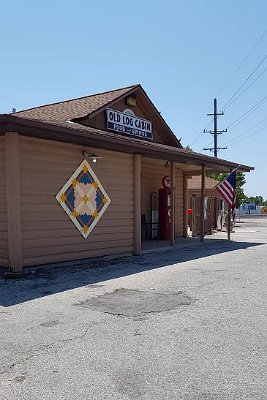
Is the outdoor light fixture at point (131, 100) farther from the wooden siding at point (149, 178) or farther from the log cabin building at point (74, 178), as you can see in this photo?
the wooden siding at point (149, 178)

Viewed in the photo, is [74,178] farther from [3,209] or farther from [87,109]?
[87,109]

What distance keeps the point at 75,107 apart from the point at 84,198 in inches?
177

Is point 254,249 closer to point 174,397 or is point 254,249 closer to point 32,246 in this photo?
point 32,246

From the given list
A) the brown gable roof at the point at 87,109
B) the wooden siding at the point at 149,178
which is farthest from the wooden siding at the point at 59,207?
the wooden siding at the point at 149,178

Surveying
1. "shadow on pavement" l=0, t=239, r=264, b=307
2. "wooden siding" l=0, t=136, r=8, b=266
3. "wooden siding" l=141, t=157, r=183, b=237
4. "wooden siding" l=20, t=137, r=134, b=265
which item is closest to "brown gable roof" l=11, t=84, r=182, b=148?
"wooden siding" l=141, t=157, r=183, b=237

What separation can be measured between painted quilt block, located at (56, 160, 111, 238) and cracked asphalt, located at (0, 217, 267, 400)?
1.72m

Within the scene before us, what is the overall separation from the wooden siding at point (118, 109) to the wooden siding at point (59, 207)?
1560 millimetres

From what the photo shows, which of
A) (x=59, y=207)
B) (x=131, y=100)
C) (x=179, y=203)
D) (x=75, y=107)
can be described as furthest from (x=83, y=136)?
(x=179, y=203)

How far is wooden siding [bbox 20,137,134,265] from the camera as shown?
8961mm

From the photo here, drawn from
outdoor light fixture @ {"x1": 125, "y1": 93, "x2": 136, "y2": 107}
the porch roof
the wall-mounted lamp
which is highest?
outdoor light fixture @ {"x1": 125, "y1": 93, "x2": 136, "y2": 107}

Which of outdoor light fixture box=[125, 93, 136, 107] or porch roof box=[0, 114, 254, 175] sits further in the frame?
outdoor light fixture box=[125, 93, 136, 107]

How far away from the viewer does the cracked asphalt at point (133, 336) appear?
11.5ft

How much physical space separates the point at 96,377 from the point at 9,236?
5.36m

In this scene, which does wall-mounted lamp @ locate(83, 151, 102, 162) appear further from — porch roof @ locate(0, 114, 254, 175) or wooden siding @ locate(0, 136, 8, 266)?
wooden siding @ locate(0, 136, 8, 266)
